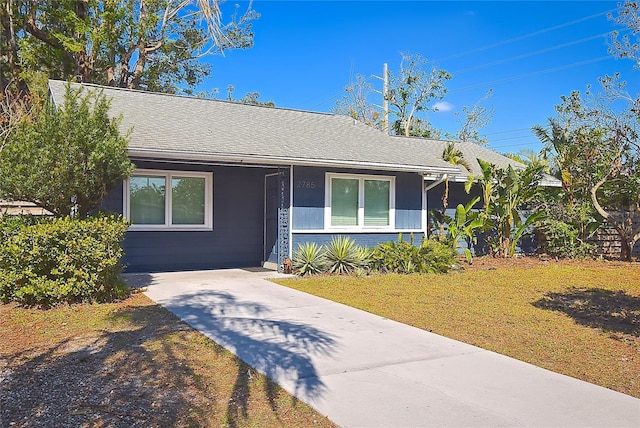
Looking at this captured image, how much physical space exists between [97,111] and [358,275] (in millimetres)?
6343

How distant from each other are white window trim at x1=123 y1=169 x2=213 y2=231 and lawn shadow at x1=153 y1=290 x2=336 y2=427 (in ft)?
10.7

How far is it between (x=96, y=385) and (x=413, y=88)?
3261 centimetres

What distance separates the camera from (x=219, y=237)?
41.6 ft

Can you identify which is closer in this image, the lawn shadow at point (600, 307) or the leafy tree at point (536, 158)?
the lawn shadow at point (600, 307)

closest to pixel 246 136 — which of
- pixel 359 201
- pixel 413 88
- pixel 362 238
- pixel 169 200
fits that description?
pixel 169 200

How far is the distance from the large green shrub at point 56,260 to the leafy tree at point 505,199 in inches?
410

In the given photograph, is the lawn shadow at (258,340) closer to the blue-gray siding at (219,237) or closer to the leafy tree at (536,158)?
the blue-gray siding at (219,237)

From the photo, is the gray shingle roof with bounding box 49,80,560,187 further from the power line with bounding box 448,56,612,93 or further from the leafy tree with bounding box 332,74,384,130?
the leafy tree with bounding box 332,74,384,130

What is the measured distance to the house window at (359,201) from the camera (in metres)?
12.8

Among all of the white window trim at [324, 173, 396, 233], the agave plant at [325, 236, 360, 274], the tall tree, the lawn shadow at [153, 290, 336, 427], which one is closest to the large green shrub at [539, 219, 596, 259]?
the tall tree

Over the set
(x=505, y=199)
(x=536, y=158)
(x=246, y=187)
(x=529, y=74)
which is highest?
(x=529, y=74)

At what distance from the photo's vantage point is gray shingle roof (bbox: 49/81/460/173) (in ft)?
35.1

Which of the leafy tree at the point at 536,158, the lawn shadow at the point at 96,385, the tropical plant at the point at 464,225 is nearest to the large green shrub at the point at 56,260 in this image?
the lawn shadow at the point at 96,385

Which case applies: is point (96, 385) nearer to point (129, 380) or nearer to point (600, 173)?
point (129, 380)
